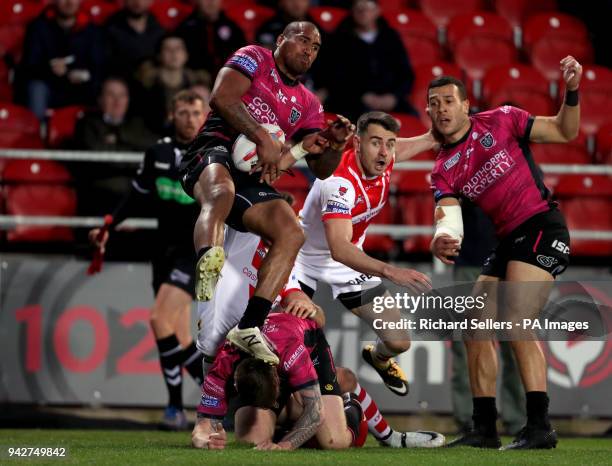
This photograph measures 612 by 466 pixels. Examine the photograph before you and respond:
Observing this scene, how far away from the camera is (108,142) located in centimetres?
1039

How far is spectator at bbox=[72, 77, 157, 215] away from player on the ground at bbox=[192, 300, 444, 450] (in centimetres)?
330

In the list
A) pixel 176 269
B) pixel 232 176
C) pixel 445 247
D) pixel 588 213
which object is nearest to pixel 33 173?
pixel 176 269

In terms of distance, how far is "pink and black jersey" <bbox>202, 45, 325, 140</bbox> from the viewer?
711 centimetres

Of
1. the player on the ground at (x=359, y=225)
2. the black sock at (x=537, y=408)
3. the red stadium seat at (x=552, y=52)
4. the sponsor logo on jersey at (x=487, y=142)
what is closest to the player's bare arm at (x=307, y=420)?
the player on the ground at (x=359, y=225)

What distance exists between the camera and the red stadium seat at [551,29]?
13.3 m

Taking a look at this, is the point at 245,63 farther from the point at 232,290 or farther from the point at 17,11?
the point at 17,11

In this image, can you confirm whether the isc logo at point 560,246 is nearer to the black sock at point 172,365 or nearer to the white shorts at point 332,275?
the white shorts at point 332,275

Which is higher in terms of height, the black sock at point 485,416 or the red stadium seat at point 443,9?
the red stadium seat at point 443,9

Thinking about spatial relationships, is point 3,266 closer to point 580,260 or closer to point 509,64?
point 580,260

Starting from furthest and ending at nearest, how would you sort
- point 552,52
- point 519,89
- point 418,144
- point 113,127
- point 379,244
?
point 552,52 → point 519,89 → point 113,127 → point 379,244 → point 418,144

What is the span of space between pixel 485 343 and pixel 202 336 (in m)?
1.74

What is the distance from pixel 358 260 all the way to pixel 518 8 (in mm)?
7461

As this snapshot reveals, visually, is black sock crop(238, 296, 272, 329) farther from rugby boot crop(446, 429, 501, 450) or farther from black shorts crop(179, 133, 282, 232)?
rugby boot crop(446, 429, 501, 450)

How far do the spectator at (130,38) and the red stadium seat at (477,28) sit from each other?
3.34 metres
